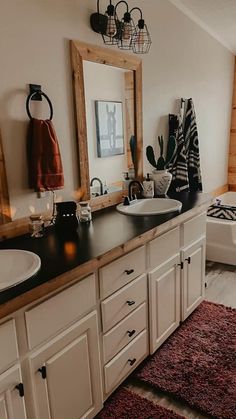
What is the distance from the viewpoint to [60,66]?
1.80 metres

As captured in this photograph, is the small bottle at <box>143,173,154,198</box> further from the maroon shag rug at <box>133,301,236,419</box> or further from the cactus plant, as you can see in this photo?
the maroon shag rug at <box>133,301,236,419</box>

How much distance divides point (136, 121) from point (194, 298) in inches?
55.0

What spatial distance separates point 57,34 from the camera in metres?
1.76

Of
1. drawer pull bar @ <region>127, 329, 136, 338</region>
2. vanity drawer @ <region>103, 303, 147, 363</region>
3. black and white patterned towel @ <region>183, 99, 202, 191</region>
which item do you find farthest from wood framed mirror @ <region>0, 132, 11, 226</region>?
black and white patterned towel @ <region>183, 99, 202, 191</region>

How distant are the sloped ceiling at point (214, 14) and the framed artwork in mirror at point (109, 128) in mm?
1236

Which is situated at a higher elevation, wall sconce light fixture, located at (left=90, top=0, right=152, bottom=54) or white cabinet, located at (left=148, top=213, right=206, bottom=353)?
wall sconce light fixture, located at (left=90, top=0, right=152, bottom=54)

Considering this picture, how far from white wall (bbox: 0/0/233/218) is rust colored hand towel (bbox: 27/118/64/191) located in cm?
4

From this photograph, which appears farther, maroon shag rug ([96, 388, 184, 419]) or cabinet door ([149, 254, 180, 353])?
cabinet door ([149, 254, 180, 353])

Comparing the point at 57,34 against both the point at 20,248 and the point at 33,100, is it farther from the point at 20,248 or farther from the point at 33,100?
the point at 20,248

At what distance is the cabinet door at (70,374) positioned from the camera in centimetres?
123

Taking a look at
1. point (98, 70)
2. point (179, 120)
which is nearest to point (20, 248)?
point (98, 70)

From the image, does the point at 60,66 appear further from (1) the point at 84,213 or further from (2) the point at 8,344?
(2) the point at 8,344

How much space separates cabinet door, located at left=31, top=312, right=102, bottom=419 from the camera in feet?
4.02

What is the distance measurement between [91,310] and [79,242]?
1.05ft
